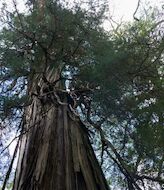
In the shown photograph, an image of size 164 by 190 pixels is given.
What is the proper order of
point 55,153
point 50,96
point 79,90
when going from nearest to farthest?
point 55,153, point 79,90, point 50,96

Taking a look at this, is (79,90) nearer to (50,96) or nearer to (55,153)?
(50,96)

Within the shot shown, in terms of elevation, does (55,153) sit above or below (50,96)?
below

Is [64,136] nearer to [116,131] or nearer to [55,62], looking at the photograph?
[55,62]

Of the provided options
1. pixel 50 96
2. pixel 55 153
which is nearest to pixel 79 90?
pixel 50 96

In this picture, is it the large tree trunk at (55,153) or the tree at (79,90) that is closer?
the large tree trunk at (55,153)

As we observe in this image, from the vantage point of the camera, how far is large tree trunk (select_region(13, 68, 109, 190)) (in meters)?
2.32

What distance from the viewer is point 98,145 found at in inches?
170

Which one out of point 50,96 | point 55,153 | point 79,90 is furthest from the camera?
point 50,96

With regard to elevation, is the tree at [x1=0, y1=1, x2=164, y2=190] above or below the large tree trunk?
above

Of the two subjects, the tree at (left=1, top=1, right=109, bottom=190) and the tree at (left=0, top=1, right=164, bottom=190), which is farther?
the tree at (left=0, top=1, right=164, bottom=190)

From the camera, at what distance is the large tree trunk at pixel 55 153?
7.60 ft

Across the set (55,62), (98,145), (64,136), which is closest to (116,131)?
(98,145)

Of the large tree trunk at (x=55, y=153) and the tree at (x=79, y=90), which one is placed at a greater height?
the tree at (x=79, y=90)

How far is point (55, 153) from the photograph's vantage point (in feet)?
8.23
